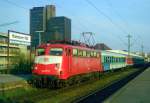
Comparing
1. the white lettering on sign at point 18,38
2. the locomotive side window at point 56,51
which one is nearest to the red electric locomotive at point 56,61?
the locomotive side window at point 56,51

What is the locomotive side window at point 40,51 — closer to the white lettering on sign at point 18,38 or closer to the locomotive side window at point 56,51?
the locomotive side window at point 56,51

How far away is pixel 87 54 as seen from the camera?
30109 millimetres

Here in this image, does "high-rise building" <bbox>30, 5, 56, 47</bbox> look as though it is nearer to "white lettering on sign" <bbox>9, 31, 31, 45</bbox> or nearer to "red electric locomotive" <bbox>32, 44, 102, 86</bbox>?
"white lettering on sign" <bbox>9, 31, 31, 45</bbox>

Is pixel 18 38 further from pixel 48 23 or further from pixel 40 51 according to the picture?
pixel 40 51

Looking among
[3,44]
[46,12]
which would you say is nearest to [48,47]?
[46,12]

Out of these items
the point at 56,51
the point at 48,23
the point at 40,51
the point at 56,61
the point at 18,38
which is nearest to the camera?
the point at 56,61

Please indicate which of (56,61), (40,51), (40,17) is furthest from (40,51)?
(40,17)

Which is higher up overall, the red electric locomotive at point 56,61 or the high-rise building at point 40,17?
the high-rise building at point 40,17

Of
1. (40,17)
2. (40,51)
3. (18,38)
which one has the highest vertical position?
(40,17)

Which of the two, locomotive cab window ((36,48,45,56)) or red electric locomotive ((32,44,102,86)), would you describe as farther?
locomotive cab window ((36,48,45,56))

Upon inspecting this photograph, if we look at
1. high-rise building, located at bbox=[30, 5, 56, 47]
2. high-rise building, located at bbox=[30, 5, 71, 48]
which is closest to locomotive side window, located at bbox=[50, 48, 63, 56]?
high-rise building, located at bbox=[30, 5, 71, 48]

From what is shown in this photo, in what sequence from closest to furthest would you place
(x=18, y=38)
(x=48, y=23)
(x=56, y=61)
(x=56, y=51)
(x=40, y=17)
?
1. (x=56, y=61)
2. (x=56, y=51)
3. (x=18, y=38)
4. (x=40, y=17)
5. (x=48, y=23)

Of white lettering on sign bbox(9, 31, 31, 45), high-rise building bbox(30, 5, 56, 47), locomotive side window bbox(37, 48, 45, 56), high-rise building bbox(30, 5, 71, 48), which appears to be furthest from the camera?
high-rise building bbox(30, 5, 56, 47)

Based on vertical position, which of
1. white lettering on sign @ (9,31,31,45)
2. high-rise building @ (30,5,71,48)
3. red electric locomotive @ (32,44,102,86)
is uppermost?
high-rise building @ (30,5,71,48)
